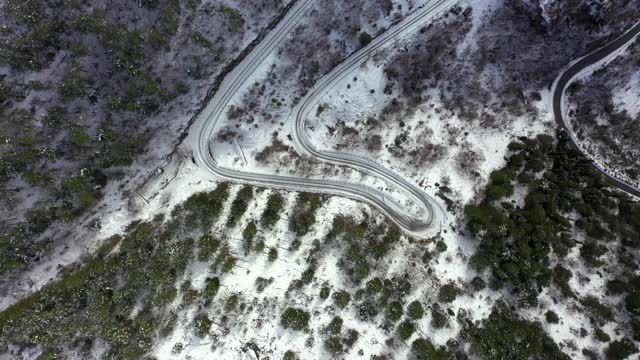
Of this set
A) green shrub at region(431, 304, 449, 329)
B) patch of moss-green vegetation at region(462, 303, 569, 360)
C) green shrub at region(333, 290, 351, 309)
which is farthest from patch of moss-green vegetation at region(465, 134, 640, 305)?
green shrub at region(333, 290, 351, 309)

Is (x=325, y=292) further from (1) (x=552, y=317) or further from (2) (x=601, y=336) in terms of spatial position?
(2) (x=601, y=336)

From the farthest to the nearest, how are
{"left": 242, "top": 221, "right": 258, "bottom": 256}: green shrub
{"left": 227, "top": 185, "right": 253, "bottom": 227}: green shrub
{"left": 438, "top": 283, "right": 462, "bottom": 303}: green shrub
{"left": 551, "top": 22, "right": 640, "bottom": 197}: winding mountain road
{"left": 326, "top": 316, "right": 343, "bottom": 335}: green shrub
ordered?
{"left": 551, "top": 22, "right": 640, "bottom": 197}: winding mountain road < {"left": 227, "top": 185, "right": 253, "bottom": 227}: green shrub < {"left": 242, "top": 221, "right": 258, "bottom": 256}: green shrub < {"left": 438, "top": 283, "right": 462, "bottom": 303}: green shrub < {"left": 326, "top": 316, "right": 343, "bottom": 335}: green shrub

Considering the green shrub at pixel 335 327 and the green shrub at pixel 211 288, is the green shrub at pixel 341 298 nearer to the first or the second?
the green shrub at pixel 335 327

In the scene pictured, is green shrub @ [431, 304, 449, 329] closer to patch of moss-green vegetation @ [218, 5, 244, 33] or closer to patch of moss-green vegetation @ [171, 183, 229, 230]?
patch of moss-green vegetation @ [171, 183, 229, 230]

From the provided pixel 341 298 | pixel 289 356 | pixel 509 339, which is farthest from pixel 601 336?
pixel 289 356

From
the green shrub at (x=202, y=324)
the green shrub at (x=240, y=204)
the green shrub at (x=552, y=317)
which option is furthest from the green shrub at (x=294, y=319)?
the green shrub at (x=552, y=317)

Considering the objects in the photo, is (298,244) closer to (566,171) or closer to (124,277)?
(124,277)
